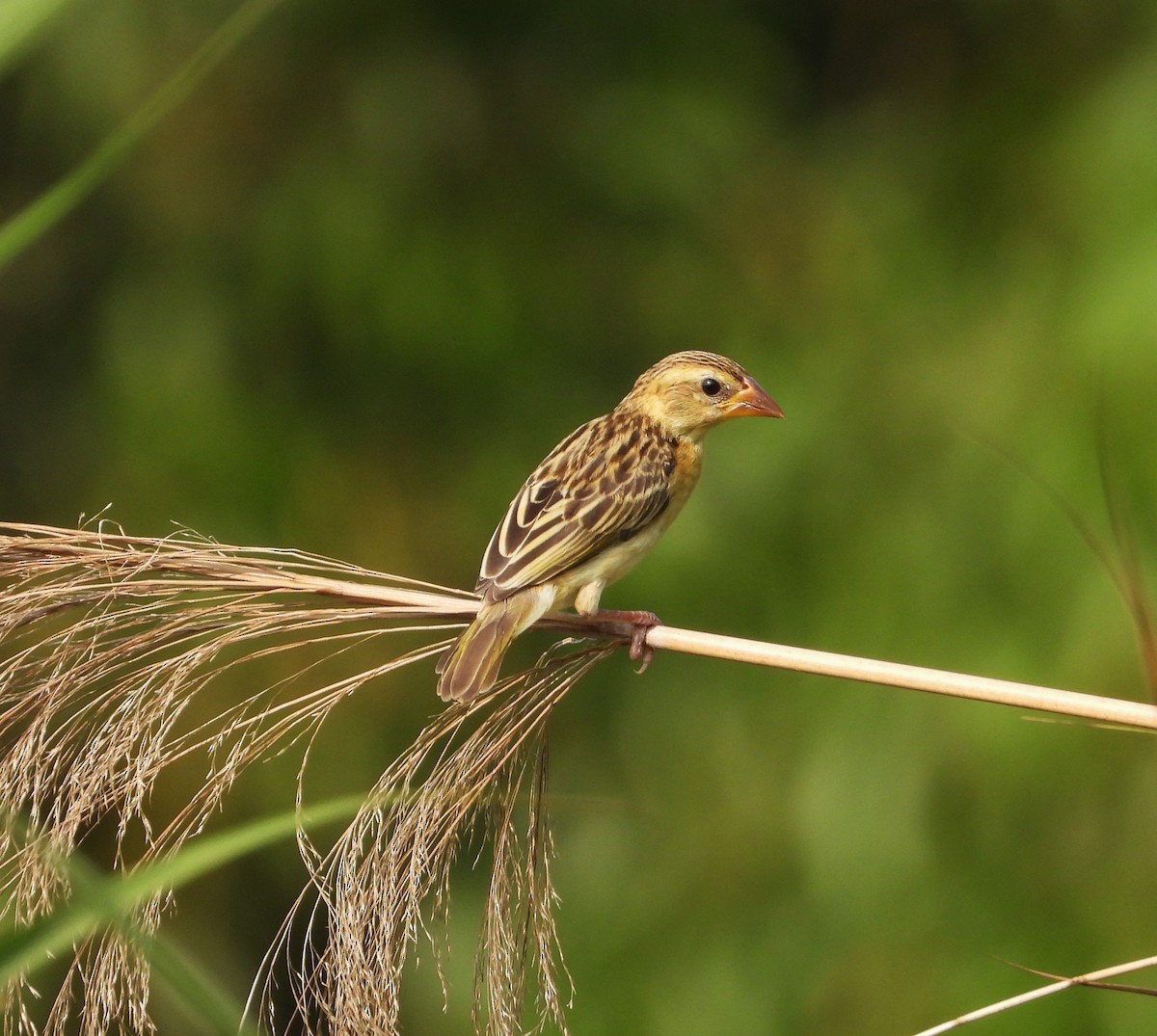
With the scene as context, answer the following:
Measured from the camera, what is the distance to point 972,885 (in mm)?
5801

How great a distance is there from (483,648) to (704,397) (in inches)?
63.2

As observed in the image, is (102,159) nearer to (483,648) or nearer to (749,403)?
(483,648)

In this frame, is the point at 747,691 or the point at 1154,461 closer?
the point at 1154,461

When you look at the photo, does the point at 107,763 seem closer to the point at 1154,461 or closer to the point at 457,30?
the point at 1154,461

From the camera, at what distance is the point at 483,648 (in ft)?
11.2

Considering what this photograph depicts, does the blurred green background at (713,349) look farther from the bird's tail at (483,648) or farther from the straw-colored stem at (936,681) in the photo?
the straw-colored stem at (936,681)

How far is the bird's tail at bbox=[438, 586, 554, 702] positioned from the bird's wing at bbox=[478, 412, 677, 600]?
0.22 ft

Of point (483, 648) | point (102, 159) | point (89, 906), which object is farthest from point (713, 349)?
point (89, 906)

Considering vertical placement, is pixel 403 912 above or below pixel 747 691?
below

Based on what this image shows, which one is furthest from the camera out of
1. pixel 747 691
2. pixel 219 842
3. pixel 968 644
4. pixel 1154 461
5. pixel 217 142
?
pixel 217 142

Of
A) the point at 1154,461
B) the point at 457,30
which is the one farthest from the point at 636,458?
the point at 457,30

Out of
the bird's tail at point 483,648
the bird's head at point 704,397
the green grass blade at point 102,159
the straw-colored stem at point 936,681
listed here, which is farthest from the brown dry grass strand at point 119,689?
the bird's head at point 704,397

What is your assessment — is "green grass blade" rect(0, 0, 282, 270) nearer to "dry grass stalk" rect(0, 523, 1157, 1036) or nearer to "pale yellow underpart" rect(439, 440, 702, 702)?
"dry grass stalk" rect(0, 523, 1157, 1036)

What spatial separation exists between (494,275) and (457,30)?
144 cm
